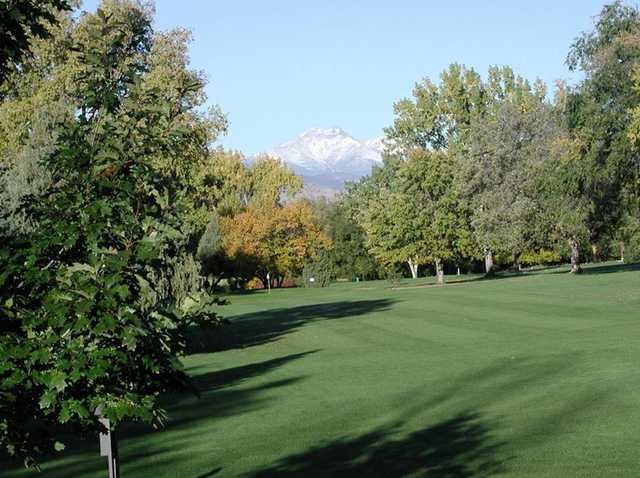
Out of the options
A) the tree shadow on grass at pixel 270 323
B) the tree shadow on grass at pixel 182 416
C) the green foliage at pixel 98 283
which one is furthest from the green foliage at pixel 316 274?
the green foliage at pixel 98 283

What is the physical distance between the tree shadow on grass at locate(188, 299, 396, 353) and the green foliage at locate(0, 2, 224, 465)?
2242 centimetres

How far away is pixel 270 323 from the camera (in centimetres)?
4284

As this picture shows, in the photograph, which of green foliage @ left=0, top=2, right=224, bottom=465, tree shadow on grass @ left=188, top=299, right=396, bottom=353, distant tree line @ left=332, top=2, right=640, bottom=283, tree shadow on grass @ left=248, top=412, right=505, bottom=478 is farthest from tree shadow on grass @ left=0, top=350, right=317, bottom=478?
distant tree line @ left=332, top=2, right=640, bottom=283

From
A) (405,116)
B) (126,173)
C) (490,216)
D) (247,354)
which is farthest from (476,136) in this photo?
(126,173)

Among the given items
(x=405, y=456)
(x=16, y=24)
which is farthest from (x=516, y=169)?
(x=16, y=24)

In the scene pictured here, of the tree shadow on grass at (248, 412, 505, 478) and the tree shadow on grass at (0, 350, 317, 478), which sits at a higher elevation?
the tree shadow on grass at (0, 350, 317, 478)

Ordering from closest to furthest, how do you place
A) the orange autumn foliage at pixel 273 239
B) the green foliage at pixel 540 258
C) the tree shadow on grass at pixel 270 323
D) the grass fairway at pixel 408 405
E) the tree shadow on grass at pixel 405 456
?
1. the tree shadow on grass at pixel 405 456
2. the grass fairway at pixel 408 405
3. the tree shadow on grass at pixel 270 323
4. the orange autumn foliage at pixel 273 239
5. the green foliage at pixel 540 258

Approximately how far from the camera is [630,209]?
4934cm

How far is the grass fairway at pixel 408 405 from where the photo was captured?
13414 millimetres

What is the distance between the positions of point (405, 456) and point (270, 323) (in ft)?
96.1

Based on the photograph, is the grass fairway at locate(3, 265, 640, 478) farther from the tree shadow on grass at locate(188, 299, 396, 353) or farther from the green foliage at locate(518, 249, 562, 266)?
the green foliage at locate(518, 249, 562, 266)

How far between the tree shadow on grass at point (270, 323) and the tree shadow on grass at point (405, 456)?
14.3m

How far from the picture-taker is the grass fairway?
13414mm

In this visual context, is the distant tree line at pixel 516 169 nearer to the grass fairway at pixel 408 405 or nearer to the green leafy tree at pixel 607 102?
the green leafy tree at pixel 607 102
